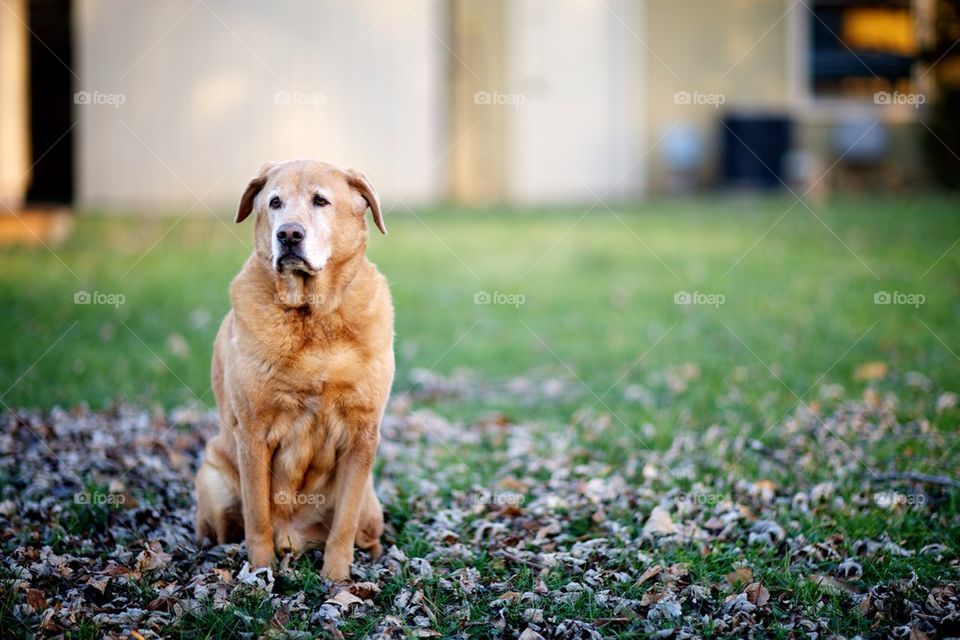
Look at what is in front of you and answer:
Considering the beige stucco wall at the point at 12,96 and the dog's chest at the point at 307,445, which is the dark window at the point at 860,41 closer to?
the beige stucco wall at the point at 12,96

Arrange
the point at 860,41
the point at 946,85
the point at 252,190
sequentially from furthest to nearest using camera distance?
1. the point at 860,41
2. the point at 946,85
3. the point at 252,190

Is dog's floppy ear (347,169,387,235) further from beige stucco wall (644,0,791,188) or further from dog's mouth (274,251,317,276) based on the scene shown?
beige stucco wall (644,0,791,188)

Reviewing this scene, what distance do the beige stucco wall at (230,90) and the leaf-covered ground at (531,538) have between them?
8729mm

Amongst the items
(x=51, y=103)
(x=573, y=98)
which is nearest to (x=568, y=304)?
(x=573, y=98)

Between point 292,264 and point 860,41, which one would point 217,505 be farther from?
point 860,41

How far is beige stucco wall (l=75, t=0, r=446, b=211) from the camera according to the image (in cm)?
1279

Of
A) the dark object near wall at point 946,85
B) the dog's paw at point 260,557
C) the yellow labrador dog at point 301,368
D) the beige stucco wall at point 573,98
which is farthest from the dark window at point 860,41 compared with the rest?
the dog's paw at point 260,557

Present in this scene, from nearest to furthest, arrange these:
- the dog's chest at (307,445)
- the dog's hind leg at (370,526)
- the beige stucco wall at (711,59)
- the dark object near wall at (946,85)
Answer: the dog's chest at (307,445) → the dog's hind leg at (370,526) → the dark object near wall at (946,85) → the beige stucco wall at (711,59)

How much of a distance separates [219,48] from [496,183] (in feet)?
15.9

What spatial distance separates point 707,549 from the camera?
3555mm

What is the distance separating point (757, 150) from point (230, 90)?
871 cm

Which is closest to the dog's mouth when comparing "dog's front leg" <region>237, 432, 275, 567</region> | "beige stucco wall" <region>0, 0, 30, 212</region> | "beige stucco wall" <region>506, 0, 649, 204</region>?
"dog's front leg" <region>237, 432, 275, 567</region>

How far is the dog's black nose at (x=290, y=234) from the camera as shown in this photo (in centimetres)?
308

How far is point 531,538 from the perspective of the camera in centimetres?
369
